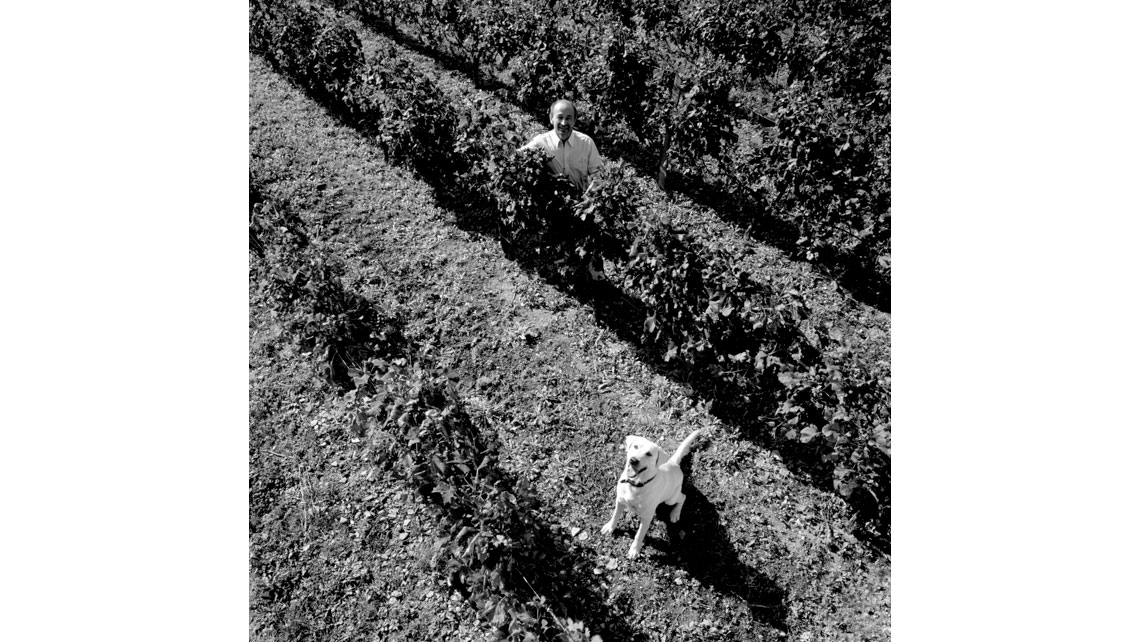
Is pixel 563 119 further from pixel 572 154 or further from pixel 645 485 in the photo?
pixel 645 485

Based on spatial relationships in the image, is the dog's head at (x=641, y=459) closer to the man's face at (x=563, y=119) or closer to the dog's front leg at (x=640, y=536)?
the dog's front leg at (x=640, y=536)

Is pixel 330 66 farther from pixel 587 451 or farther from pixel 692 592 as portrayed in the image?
pixel 692 592

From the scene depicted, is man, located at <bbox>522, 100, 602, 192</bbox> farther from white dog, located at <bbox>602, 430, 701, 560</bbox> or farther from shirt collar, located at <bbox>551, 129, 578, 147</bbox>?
white dog, located at <bbox>602, 430, 701, 560</bbox>

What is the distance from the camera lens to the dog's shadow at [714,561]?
483 cm

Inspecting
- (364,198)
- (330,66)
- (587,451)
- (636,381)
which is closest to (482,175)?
(364,198)

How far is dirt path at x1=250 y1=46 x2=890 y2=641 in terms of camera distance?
15.9 feet

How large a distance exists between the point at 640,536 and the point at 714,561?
2.15 ft

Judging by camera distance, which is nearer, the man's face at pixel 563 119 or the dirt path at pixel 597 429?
the dirt path at pixel 597 429

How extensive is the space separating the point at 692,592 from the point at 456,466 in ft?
Result: 6.70

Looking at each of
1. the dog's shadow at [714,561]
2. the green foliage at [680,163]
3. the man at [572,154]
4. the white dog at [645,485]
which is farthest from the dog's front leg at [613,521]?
the man at [572,154]

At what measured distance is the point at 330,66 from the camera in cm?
1043

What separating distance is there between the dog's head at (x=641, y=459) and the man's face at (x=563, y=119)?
3.62 m

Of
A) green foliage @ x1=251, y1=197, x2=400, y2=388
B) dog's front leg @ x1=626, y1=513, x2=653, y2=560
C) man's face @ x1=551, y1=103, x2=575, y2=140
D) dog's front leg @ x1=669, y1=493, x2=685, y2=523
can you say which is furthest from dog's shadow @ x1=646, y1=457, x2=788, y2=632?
man's face @ x1=551, y1=103, x2=575, y2=140

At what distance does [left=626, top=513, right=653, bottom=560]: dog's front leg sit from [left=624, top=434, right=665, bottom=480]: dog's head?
1.65ft
